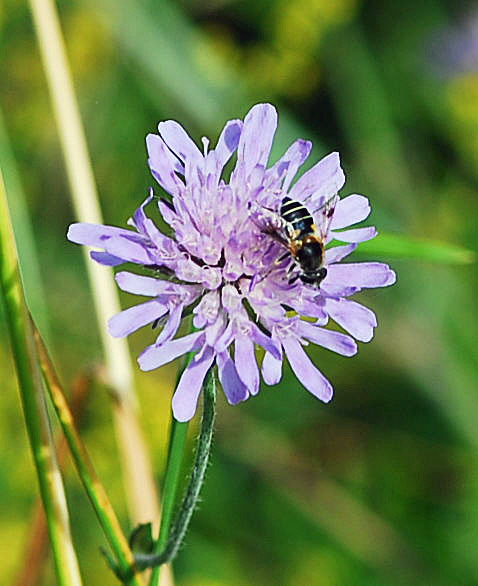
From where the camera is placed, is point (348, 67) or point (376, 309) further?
point (348, 67)

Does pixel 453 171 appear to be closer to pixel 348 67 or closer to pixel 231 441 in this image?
pixel 348 67

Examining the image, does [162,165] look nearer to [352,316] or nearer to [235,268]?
[235,268]

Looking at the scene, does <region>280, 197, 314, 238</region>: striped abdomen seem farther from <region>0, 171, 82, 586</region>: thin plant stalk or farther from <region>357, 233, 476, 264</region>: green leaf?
<region>0, 171, 82, 586</region>: thin plant stalk

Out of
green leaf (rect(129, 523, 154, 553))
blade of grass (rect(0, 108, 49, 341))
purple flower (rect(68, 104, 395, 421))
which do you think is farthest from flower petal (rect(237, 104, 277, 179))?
blade of grass (rect(0, 108, 49, 341))

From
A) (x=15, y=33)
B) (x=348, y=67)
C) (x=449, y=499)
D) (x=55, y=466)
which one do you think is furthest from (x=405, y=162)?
(x=55, y=466)

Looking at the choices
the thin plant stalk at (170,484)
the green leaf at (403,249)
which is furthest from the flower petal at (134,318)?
the green leaf at (403,249)
